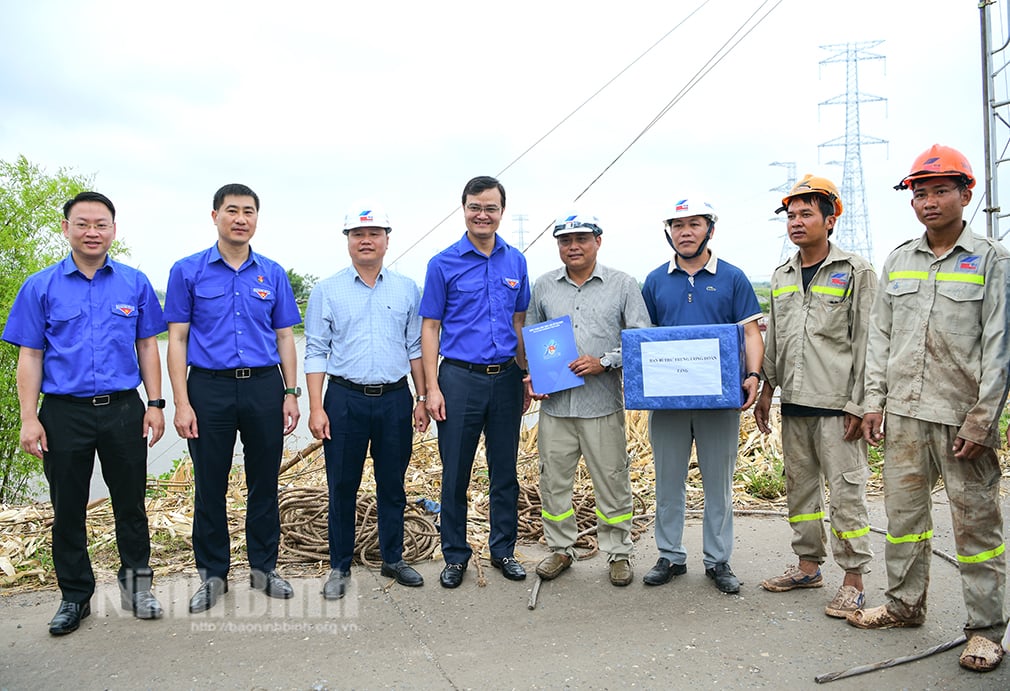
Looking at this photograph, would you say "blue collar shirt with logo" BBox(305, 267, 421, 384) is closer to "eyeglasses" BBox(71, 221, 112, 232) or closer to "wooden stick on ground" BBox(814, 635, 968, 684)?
"eyeglasses" BBox(71, 221, 112, 232)

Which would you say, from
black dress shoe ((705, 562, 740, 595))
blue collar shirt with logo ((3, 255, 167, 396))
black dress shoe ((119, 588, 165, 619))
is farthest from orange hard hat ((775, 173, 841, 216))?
black dress shoe ((119, 588, 165, 619))

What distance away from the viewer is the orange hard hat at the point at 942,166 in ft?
11.8

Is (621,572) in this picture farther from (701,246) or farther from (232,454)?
(232,454)

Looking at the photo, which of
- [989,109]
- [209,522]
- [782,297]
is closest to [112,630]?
[209,522]

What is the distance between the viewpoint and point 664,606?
169 inches

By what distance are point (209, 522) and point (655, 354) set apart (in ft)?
9.19

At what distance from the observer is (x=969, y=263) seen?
11.8 feet

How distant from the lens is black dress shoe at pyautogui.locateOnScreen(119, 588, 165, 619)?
13.6 feet

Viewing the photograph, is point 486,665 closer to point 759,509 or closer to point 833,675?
point 833,675

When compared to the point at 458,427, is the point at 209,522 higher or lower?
lower

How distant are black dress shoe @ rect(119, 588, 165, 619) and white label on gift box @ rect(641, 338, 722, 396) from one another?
302cm

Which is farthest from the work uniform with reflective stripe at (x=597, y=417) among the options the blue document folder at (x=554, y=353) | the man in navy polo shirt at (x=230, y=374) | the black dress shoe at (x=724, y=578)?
the man in navy polo shirt at (x=230, y=374)

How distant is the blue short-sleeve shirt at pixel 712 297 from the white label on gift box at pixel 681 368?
0.27 meters

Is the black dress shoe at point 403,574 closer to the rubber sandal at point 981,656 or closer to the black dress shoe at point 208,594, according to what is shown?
the black dress shoe at point 208,594
